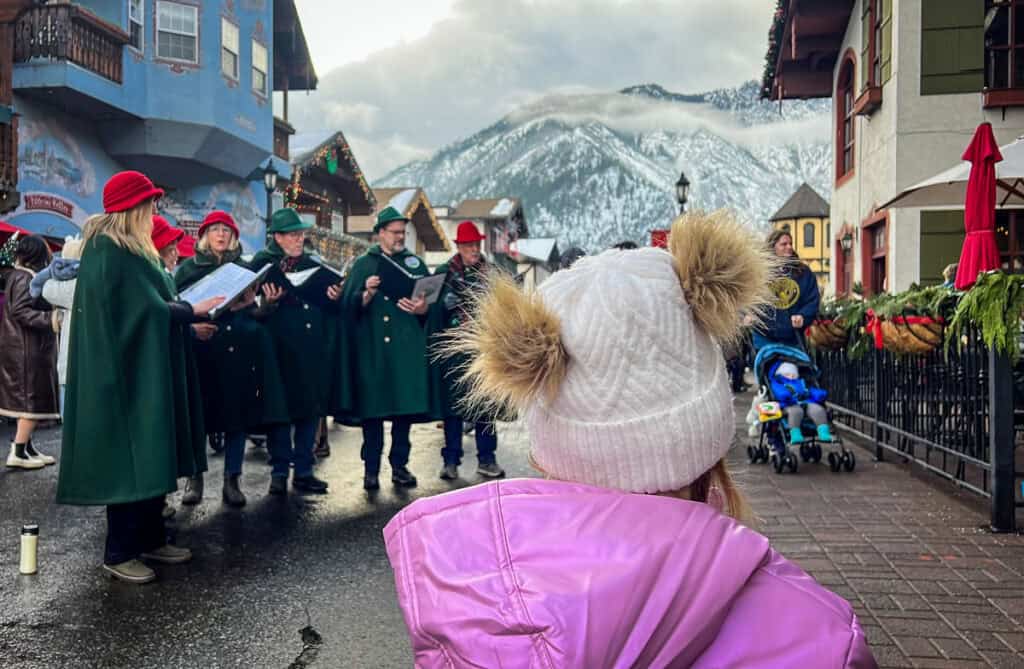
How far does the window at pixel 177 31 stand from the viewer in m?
20.3

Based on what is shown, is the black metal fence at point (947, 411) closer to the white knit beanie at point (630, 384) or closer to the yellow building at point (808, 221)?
the white knit beanie at point (630, 384)

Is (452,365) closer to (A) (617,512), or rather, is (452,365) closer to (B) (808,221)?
(A) (617,512)

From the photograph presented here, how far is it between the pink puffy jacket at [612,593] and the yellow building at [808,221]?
7678 cm

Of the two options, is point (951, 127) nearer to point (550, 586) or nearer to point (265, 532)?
point (265, 532)

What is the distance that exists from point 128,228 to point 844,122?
58.8 ft

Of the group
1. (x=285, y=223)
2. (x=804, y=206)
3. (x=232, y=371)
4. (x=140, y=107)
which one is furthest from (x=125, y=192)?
(x=804, y=206)

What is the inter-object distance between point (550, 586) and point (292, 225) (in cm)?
644

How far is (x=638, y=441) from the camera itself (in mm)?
1497

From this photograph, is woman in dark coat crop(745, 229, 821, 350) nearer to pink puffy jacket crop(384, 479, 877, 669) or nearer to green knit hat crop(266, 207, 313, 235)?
green knit hat crop(266, 207, 313, 235)

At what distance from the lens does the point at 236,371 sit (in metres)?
6.94

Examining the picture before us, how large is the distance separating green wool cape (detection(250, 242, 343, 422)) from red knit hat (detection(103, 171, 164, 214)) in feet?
7.04

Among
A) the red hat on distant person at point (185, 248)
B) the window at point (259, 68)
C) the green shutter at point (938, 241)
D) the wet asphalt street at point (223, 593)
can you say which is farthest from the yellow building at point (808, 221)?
the wet asphalt street at point (223, 593)

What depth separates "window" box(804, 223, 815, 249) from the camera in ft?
257

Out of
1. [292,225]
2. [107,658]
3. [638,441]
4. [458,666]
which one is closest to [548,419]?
[638,441]
